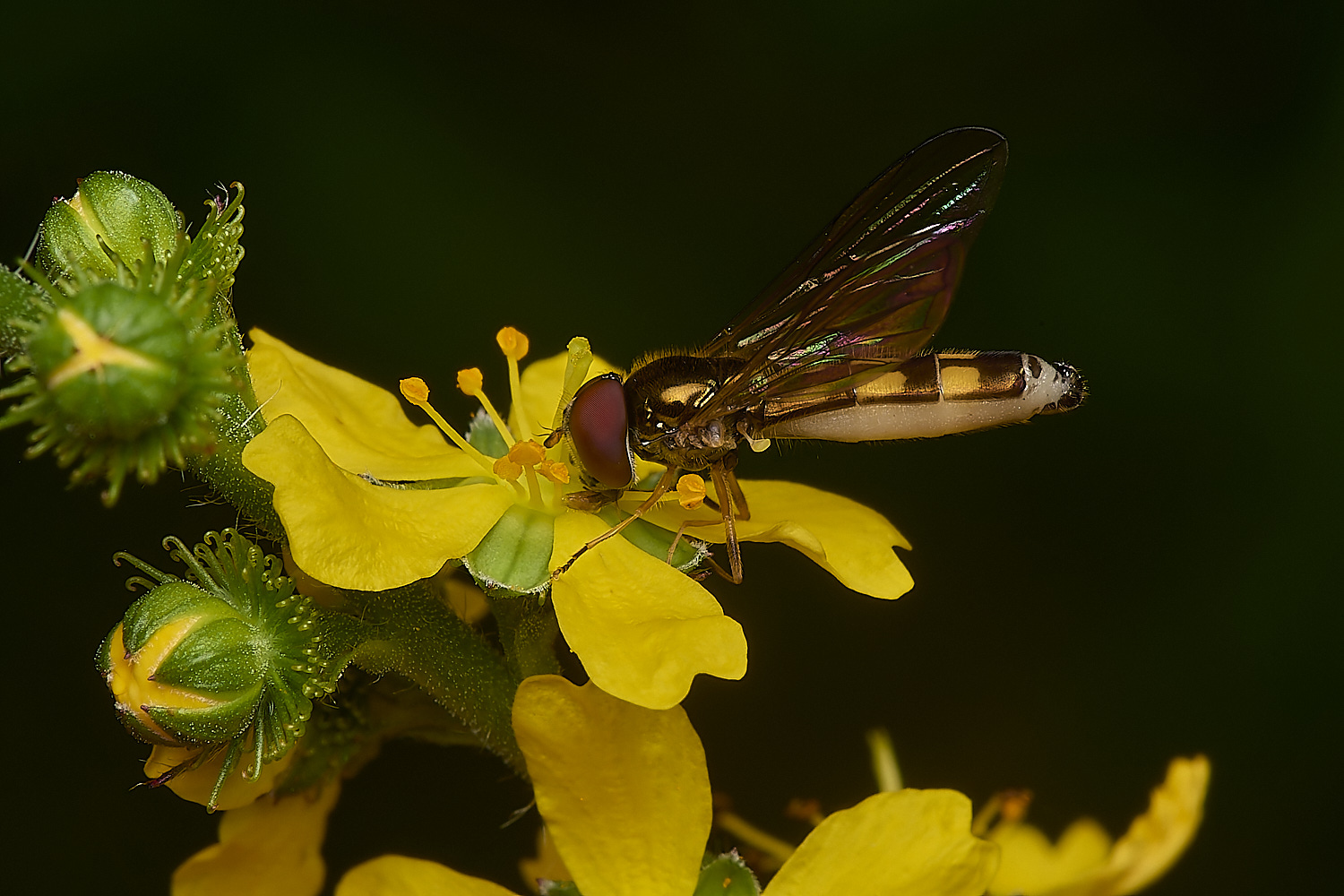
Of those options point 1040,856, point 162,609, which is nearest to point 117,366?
point 162,609

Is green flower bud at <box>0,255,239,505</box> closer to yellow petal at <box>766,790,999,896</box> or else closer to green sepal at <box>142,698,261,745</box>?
green sepal at <box>142,698,261,745</box>

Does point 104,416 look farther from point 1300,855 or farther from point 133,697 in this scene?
point 1300,855

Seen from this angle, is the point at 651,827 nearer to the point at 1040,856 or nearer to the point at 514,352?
the point at 514,352

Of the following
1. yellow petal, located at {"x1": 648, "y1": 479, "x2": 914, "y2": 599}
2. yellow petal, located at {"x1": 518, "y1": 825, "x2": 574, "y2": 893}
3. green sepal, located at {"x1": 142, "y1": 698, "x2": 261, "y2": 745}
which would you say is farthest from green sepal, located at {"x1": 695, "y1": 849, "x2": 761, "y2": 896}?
green sepal, located at {"x1": 142, "y1": 698, "x2": 261, "y2": 745}

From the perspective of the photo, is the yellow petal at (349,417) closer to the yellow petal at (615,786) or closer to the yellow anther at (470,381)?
the yellow anther at (470,381)

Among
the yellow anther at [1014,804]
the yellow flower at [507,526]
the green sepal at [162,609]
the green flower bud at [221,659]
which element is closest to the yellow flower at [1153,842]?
the yellow anther at [1014,804]

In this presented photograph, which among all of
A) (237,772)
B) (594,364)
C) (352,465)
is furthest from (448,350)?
(237,772)
